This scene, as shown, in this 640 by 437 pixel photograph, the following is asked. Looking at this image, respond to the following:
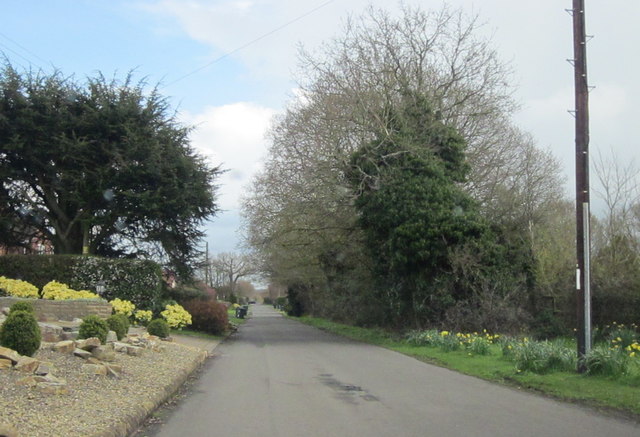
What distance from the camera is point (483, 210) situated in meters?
29.5

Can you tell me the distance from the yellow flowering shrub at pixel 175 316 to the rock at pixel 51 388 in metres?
17.0

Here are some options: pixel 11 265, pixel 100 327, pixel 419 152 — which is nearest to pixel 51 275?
pixel 11 265

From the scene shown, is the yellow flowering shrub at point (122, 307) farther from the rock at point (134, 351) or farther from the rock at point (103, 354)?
the rock at point (103, 354)

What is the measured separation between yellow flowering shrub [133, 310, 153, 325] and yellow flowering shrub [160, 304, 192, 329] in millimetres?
784

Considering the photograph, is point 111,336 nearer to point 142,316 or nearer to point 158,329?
point 158,329

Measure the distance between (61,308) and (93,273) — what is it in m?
7.54

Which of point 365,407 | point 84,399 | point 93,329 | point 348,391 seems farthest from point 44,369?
point 348,391

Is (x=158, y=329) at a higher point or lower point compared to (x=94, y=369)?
higher

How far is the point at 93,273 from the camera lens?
26781 millimetres

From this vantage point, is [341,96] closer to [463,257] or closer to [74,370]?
[463,257]

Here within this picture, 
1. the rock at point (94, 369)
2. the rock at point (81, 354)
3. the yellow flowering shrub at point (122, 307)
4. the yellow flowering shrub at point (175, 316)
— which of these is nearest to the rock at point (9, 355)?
the rock at point (94, 369)

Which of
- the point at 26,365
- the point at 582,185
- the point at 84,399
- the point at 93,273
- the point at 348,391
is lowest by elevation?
the point at 348,391

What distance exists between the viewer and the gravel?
25.4ft

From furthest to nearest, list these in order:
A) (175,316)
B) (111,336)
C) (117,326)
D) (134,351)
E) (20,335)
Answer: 1. (175,316)
2. (117,326)
3. (111,336)
4. (134,351)
5. (20,335)
